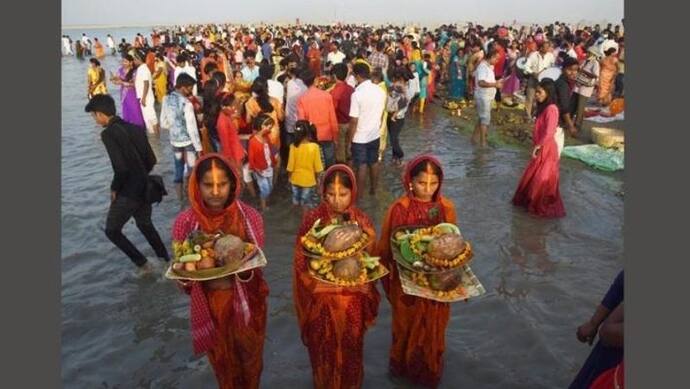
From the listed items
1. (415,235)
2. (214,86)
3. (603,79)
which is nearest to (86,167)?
(214,86)

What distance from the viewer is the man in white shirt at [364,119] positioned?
7617mm

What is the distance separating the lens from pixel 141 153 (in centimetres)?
550

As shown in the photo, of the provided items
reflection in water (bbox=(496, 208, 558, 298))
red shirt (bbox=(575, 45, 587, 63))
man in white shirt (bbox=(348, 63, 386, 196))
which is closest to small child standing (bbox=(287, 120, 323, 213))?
man in white shirt (bbox=(348, 63, 386, 196))

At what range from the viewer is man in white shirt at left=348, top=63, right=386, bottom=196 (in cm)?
762

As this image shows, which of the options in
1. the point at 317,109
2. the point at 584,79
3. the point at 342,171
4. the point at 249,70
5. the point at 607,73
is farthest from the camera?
the point at 607,73

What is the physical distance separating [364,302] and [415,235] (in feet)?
1.94

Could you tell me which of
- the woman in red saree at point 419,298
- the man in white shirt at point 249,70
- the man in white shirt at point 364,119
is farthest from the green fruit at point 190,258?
the man in white shirt at point 249,70

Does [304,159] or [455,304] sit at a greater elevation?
[304,159]

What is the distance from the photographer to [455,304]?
539cm

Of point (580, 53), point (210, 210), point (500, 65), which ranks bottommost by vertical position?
point (210, 210)

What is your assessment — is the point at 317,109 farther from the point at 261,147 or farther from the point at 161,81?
the point at 161,81

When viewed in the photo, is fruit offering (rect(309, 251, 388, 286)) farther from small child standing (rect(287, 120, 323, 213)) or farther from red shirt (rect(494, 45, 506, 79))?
red shirt (rect(494, 45, 506, 79))

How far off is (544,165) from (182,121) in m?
5.15

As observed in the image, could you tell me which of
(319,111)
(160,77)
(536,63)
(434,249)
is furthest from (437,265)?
(160,77)
